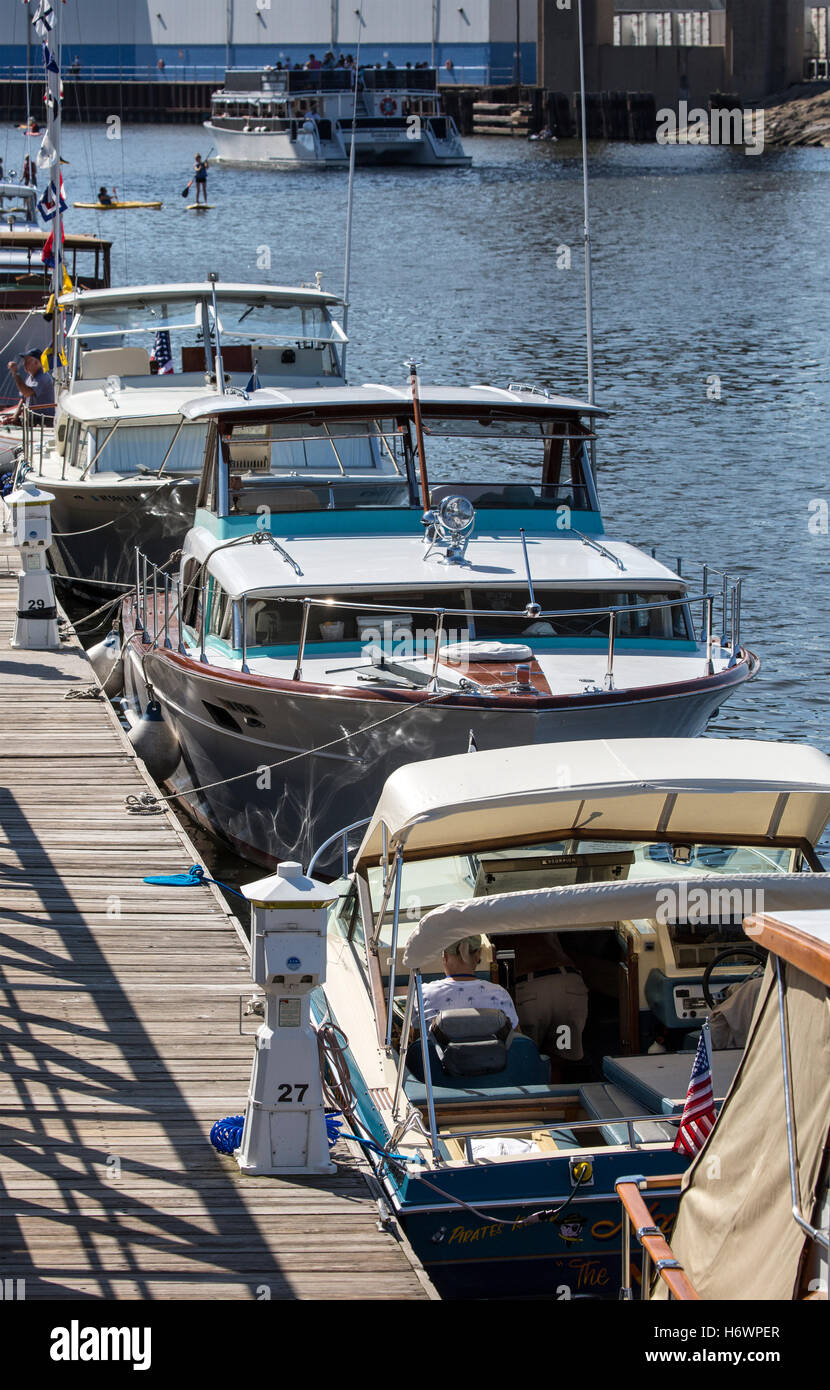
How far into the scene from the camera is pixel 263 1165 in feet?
23.4

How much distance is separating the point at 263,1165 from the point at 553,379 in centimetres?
2817

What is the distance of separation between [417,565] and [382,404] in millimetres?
2209

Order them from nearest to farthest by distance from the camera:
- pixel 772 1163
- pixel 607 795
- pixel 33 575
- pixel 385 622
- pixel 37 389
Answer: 1. pixel 772 1163
2. pixel 607 795
3. pixel 385 622
4. pixel 33 575
5. pixel 37 389

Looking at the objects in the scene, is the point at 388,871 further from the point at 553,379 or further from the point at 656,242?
the point at 656,242

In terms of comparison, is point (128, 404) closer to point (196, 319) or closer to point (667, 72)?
point (196, 319)

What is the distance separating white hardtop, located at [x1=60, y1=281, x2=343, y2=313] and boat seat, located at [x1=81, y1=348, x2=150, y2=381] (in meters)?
0.67

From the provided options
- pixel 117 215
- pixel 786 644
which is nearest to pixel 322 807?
pixel 786 644

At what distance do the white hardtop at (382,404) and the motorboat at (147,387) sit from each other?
469cm

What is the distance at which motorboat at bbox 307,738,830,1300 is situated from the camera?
689 cm

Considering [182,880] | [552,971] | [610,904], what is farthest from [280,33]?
[610,904]

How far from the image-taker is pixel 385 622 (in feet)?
40.5

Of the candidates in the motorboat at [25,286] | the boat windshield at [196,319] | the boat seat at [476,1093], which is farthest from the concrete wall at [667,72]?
the boat seat at [476,1093]

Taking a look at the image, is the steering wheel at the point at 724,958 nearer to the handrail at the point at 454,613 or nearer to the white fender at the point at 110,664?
the handrail at the point at 454,613

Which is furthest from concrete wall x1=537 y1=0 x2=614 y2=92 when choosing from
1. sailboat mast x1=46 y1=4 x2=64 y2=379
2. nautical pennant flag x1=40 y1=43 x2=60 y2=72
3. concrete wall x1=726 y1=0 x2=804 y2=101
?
nautical pennant flag x1=40 y1=43 x2=60 y2=72
